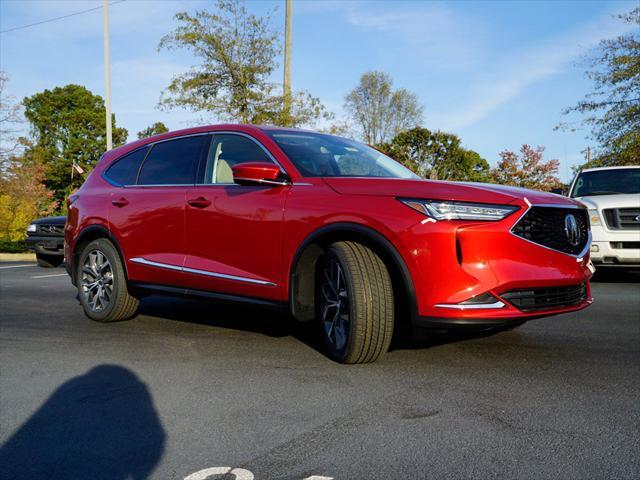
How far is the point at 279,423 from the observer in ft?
10.3

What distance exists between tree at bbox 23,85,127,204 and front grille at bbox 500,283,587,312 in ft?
167

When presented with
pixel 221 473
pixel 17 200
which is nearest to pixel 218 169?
pixel 221 473

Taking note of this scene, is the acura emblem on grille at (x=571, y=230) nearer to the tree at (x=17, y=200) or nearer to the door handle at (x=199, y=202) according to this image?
the door handle at (x=199, y=202)

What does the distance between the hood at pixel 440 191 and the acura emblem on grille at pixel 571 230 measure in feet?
0.37

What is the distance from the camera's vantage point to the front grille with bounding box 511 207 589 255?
3.93 metres

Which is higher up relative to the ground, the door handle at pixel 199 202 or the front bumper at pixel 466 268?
the door handle at pixel 199 202

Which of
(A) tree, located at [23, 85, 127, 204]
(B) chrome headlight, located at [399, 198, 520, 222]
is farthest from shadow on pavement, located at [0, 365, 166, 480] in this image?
(A) tree, located at [23, 85, 127, 204]

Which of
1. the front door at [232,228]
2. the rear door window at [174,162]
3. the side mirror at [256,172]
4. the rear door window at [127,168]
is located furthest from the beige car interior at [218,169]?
the rear door window at [127,168]

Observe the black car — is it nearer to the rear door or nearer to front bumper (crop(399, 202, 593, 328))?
the rear door

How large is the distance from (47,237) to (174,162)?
29.8 ft

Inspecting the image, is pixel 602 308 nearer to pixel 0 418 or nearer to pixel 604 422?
pixel 604 422

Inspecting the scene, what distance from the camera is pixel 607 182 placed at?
33.5ft

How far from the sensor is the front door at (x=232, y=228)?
4.62 m

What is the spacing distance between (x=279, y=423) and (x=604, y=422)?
5.21 feet
